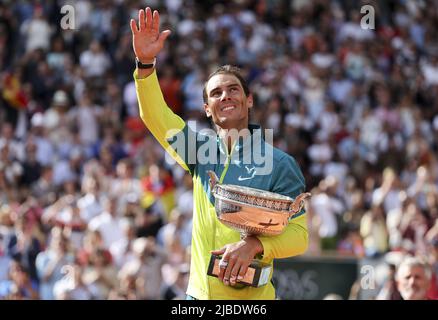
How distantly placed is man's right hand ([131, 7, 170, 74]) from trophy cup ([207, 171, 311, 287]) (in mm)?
672

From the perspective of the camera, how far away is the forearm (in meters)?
4.59

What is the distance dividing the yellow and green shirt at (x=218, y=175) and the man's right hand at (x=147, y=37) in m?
0.10

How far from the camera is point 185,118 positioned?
15.3 meters

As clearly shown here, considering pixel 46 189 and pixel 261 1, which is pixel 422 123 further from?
pixel 46 189

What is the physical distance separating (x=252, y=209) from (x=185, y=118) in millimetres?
10963

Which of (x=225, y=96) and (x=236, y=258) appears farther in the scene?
(x=225, y=96)

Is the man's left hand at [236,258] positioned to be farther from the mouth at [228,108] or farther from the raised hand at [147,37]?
the raised hand at [147,37]

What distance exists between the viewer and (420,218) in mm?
11797

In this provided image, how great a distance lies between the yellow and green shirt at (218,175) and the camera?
470 cm

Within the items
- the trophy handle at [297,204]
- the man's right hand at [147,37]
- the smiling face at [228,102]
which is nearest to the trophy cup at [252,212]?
the trophy handle at [297,204]

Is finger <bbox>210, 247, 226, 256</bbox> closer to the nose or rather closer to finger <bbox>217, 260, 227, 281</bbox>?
finger <bbox>217, 260, 227, 281</bbox>

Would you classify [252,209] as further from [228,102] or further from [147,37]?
[147,37]

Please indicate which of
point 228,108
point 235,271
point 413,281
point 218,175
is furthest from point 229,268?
point 413,281

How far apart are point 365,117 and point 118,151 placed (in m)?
3.93
